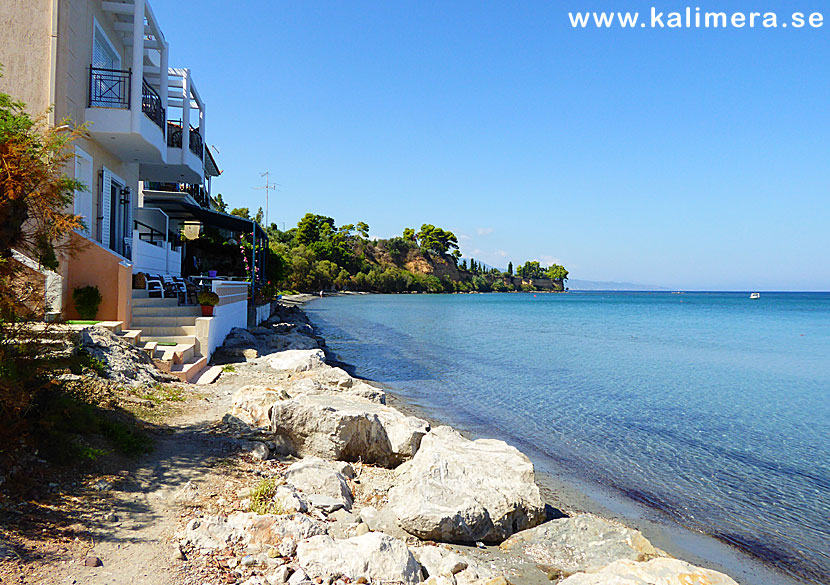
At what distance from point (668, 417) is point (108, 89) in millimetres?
15698

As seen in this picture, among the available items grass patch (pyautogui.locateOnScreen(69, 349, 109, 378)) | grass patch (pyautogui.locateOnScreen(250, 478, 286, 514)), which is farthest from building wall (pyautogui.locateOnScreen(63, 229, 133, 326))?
grass patch (pyautogui.locateOnScreen(250, 478, 286, 514))

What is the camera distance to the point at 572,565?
203 inches

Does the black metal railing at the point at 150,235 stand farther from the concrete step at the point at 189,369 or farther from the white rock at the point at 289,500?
the white rock at the point at 289,500

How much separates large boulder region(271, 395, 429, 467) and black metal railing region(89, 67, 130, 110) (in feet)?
34.2

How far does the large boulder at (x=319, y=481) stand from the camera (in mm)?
5406

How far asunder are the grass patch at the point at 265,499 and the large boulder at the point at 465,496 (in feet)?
3.92

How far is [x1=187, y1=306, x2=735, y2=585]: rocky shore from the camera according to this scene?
13.3ft

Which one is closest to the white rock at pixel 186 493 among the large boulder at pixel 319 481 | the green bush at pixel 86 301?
the large boulder at pixel 319 481

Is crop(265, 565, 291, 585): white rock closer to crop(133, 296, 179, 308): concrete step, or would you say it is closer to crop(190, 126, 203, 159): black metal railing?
crop(133, 296, 179, 308): concrete step

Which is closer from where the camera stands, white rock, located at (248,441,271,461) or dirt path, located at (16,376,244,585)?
dirt path, located at (16,376,244,585)

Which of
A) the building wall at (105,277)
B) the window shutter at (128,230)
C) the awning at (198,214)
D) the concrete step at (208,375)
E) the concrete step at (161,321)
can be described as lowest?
the concrete step at (208,375)

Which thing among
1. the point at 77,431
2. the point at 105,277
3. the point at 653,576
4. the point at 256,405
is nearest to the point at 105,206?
the point at 105,277

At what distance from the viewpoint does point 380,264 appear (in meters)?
132

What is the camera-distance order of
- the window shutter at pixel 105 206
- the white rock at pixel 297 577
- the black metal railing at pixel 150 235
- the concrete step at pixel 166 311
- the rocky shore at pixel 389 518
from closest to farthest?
the white rock at pixel 297 577
the rocky shore at pixel 389 518
the concrete step at pixel 166 311
the window shutter at pixel 105 206
the black metal railing at pixel 150 235
